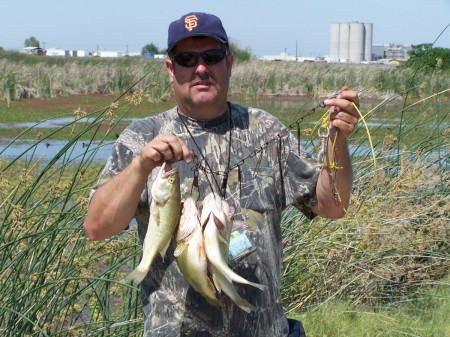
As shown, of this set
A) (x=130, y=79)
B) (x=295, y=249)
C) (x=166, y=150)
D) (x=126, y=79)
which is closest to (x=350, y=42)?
(x=126, y=79)

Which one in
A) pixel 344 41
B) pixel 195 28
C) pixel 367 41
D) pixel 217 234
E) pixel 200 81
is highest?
pixel 195 28

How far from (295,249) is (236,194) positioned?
220 centimetres

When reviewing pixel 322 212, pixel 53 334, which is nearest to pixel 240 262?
pixel 322 212

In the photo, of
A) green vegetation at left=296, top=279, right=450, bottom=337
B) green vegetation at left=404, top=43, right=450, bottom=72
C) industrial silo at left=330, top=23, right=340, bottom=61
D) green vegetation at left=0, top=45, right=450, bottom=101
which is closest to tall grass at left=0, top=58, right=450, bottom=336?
green vegetation at left=296, top=279, right=450, bottom=337

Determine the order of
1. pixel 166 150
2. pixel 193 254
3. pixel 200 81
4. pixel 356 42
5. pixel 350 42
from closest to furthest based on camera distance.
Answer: pixel 166 150, pixel 193 254, pixel 200 81, pixel 350 42, pixel 356 42

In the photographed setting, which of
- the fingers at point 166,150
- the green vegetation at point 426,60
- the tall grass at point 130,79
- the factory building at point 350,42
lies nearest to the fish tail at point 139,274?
the fingers at point 166,150

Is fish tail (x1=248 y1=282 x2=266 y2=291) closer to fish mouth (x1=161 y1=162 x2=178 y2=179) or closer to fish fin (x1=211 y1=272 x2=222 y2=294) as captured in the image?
fish fin (x1=211 y1=272 x2=222 y2=294)

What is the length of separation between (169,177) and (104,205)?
1.09ft

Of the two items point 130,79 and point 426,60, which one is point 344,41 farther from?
point 426,60

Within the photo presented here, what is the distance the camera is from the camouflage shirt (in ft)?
10.8

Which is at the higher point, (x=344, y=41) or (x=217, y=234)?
(x=217, y=234)

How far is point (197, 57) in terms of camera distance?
3.38m

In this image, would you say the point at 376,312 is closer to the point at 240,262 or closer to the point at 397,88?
the point at 240,262

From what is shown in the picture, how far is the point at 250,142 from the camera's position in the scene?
136 inches
